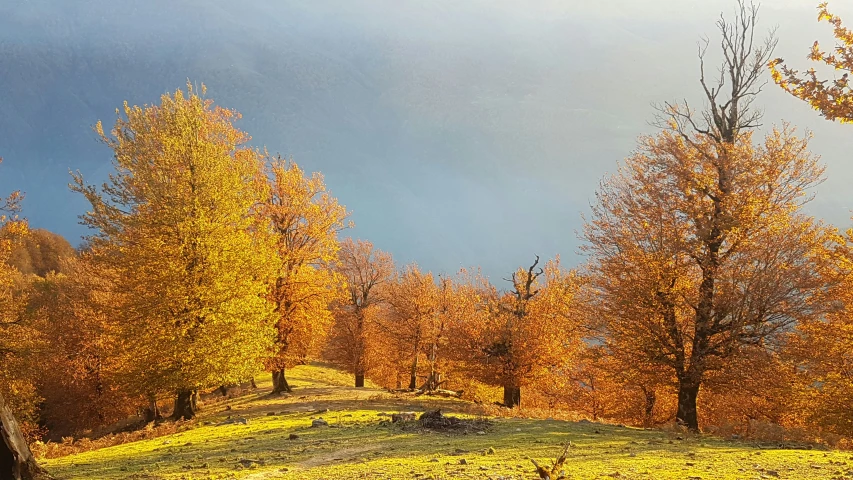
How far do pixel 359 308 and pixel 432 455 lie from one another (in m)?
34.7

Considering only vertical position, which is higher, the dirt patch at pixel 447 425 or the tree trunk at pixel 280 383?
the dirt patch at pixel 447 425

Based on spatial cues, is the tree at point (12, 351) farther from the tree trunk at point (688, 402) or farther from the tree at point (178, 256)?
the tree trunk at point (688, 402)

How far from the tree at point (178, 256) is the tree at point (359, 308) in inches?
766

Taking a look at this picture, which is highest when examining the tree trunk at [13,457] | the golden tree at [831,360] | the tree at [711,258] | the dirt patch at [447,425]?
the tree at [711,258]

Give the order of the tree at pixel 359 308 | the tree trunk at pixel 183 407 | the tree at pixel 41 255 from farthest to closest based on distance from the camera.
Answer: the tree at pixel 41 255 < the tree at pixel 359 308 < the tree trunk at pixel 183 407

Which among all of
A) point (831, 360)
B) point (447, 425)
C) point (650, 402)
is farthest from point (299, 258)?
point (831, 360)

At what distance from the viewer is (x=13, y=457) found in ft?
26.5

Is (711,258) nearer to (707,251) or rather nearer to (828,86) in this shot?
(707,251)

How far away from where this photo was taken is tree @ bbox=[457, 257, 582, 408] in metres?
30.1

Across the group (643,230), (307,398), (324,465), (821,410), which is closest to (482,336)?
(307,398)

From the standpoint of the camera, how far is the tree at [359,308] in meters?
43.0

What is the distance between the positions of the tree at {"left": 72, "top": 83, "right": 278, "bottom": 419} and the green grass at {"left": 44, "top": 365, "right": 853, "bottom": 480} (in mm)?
4367

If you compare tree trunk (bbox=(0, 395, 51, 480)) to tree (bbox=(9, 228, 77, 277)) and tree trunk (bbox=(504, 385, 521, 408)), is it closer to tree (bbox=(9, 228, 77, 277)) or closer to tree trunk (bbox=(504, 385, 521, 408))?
tree trunk (bbox=(504, 385, 521, 408))

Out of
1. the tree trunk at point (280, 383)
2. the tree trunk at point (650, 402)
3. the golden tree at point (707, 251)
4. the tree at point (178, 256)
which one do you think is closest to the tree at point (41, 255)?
the tree trunk at point (280, 383)
